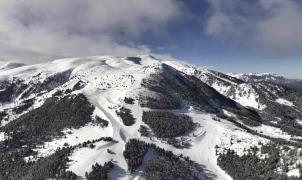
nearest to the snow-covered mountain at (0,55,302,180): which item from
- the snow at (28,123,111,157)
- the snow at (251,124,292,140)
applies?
the snow at (28,123,111,157)

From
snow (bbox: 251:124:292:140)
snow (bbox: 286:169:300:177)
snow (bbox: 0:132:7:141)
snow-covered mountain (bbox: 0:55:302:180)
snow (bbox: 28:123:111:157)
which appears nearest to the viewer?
snow (bbox: 286:169:300:177)

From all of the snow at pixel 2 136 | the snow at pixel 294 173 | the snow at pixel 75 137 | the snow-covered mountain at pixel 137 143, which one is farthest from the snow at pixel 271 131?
the snow at pixel 2 136

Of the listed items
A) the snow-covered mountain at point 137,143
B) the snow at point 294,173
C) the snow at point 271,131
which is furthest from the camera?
the snow at point 271,131

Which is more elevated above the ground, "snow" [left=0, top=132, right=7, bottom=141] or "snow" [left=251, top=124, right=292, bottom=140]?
Result: "snow" [left=251, top=124, right=292, bottom=140]

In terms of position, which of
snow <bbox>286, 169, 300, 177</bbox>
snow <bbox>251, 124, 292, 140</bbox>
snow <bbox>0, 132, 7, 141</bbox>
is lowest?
snow <bbox>0, 132, 7, 141</bbox>

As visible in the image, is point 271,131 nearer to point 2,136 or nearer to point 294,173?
point 294,173

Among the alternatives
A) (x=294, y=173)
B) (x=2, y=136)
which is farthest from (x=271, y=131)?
(x=2, y=136)

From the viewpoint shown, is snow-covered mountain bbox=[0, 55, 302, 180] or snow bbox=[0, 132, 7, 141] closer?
snow-covered mountain bbox=[0, 55, 302, 180]

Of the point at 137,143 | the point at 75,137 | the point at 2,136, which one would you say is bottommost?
the point at 2,136

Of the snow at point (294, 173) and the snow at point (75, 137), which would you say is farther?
the snow at point (75, 137)

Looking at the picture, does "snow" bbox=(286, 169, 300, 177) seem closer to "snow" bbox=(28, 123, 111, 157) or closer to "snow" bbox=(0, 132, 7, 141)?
"snow" bbox=(28, 123, 111, 157)

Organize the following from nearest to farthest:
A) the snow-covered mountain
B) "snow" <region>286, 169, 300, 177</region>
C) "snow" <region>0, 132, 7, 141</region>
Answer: "snow" <region>286, 169, 300, 177</region> < the snow-covered mountain < "snow" <region>0, 132, 7, 141</region>

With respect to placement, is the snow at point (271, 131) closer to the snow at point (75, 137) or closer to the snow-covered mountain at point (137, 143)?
the snow-covered mountain at point (137, 143)
